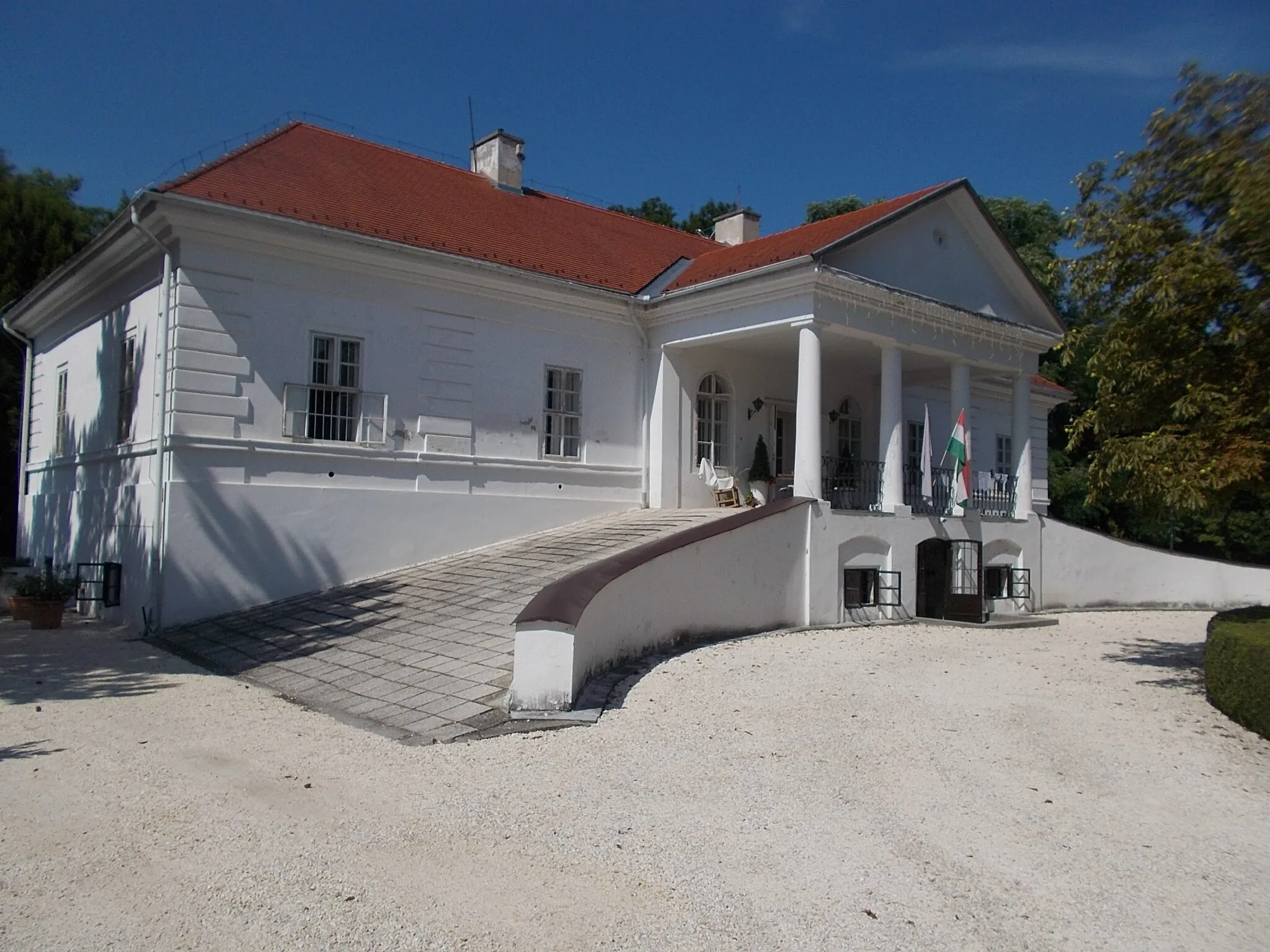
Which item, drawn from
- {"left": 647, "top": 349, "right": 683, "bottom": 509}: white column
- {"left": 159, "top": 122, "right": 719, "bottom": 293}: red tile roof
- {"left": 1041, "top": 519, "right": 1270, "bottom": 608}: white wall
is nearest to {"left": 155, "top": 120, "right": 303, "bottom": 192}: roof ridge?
{"left": 159, "top": 122, "right": 719, "bottom": 293}: red tile roof

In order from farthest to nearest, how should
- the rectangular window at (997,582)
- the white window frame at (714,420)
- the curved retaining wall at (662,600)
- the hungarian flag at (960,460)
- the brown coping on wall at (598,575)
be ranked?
the rectangular window at (997,582) < the white window frame at (714,420) < the hungarian flag at (960,460) < the brown coping on wall at (598,575) < the curved retaining wall at (662,600)

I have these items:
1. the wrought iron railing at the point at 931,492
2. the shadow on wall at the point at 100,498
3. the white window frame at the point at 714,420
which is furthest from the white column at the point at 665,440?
the shadow on wall at the point at 100,498

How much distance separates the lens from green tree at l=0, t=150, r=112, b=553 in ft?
78.7

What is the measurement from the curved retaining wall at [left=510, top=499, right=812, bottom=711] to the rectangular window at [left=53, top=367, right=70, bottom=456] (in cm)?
1262

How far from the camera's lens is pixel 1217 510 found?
10672mm

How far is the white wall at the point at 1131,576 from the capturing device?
65.2 ft

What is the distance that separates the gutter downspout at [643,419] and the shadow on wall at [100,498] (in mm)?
8163

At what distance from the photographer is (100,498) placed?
1577cm

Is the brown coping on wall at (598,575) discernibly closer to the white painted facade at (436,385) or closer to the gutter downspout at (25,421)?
the white painted facade at (436,385)

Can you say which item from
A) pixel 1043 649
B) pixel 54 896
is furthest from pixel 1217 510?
pixel 54 896

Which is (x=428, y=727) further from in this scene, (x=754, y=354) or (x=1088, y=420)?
(x=754, y=354)

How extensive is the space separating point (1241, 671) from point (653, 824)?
6.21 m

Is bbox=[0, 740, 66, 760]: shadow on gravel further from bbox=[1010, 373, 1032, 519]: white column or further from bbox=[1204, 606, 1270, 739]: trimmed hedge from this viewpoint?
bbox=[1010, 373, 1032, 519]: white column

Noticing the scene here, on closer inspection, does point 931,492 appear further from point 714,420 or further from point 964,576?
point 714,420
